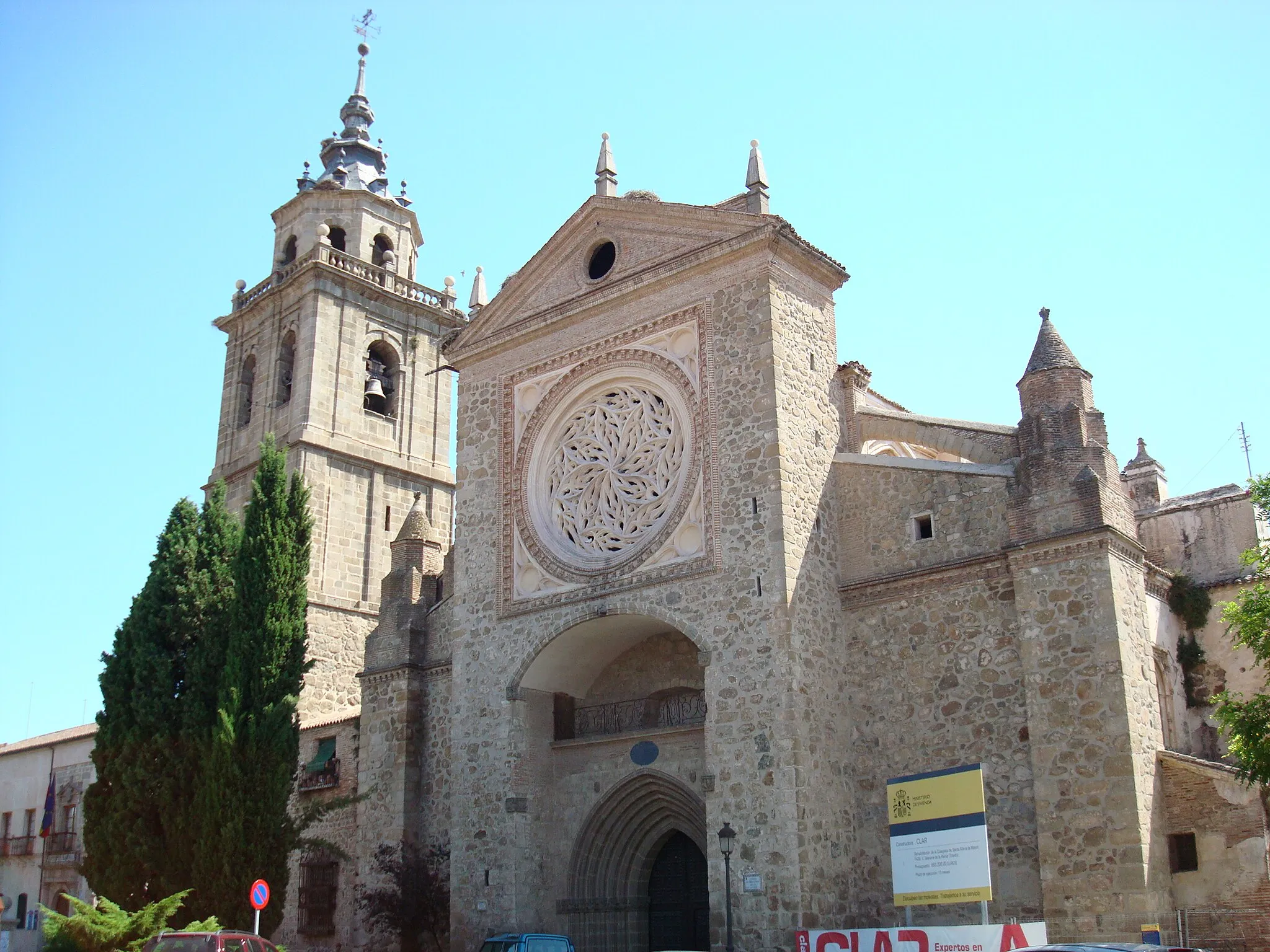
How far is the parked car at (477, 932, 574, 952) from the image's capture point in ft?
59.4

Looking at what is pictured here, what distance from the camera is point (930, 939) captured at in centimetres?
1474

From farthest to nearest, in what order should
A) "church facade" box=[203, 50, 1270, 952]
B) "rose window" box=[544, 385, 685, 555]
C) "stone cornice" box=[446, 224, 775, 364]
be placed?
"rose window" box=[544, 385, 685, 555] → "stone cornice" box=[446, 224, 775, 364] → "church facade" box=[203, 50, 1270, 952]

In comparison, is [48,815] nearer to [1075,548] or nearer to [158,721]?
[158,721]

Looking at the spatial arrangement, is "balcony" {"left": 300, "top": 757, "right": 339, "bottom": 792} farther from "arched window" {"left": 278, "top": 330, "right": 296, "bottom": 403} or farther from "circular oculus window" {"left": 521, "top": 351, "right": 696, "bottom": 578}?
"arched window" {"left": 278, "top": 330, "right": 296, "bottom": 403}

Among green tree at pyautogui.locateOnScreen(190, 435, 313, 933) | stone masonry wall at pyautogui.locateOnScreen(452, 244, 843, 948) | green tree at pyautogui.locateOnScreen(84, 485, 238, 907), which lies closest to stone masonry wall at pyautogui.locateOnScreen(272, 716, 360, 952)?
green tree at pyautogui.locateOnScreen(190, 435, 313, 933)

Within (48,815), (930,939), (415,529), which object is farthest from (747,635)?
(48,815)

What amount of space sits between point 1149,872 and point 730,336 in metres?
9.93

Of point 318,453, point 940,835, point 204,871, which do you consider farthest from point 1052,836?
point 318,453

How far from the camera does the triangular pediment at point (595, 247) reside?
2141 centimetres

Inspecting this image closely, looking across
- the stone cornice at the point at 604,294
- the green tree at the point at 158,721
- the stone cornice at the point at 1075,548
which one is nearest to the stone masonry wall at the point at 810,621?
the stone cornice at the point at 604,294

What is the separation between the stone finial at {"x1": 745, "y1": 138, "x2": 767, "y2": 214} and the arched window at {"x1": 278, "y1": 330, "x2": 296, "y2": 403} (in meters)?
18.4

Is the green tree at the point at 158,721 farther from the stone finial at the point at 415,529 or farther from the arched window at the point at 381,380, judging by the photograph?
the arched window at the point at 381,380

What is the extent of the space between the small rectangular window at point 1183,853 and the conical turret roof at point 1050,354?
6841 mm

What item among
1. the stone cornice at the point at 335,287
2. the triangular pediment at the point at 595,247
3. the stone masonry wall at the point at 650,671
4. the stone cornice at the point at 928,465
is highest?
the stone cornice at the point at 335,287
